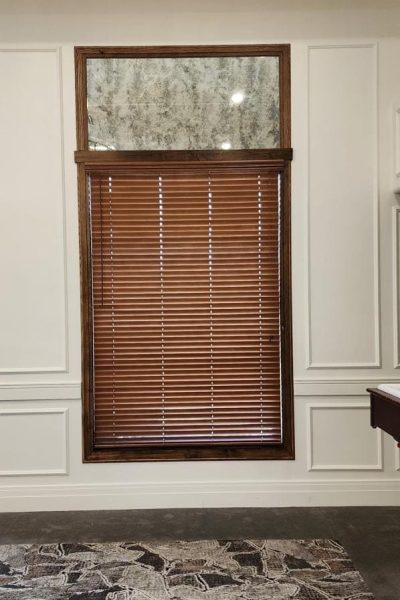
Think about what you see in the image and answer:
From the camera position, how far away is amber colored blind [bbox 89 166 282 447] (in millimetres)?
3404

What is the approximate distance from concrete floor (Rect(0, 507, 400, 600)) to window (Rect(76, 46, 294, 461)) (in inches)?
14.6

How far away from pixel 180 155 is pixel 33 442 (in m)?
2.20

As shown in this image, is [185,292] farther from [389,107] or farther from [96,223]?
[389,107]

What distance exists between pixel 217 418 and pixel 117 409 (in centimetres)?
69

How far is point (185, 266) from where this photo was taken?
11.2 feet

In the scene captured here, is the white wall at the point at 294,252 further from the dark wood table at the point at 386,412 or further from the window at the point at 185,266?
the dark wood table at the point at 386,412

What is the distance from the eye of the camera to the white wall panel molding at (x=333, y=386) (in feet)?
11.2

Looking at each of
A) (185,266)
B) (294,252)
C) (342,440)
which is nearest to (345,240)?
(294,252)

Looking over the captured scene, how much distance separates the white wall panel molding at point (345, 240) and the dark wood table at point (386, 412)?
840 millimetres

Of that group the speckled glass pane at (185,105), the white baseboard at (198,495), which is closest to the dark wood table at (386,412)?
the white baseboard at (198,495)

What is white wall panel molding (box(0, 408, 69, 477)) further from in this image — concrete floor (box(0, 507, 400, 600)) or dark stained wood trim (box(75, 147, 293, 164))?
dark stained wood trim (box(75, 147, 293, 164))

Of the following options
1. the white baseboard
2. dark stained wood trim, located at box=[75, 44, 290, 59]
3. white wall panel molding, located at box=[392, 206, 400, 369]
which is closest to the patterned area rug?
the white baseboard

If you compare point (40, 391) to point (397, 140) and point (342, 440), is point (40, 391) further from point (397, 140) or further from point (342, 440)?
point (397, 140)

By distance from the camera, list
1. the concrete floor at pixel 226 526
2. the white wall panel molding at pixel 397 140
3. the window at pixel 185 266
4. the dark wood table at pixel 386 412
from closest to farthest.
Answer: the dark wood table at pixel 386 412 → the concrete floor at pixel 226 526 → the white wall panel molding at pixel 397 140 → the window at pixel 185 266
